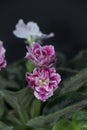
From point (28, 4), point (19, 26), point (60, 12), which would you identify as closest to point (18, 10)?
point (28, 4)

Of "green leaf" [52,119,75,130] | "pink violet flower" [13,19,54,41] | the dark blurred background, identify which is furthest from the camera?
the dark blurred background

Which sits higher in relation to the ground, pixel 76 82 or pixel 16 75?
pixel 16 75

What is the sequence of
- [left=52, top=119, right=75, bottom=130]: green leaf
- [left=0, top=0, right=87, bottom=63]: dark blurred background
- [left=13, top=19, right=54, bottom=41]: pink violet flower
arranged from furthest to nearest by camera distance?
[left=0, top=0, right=87, bottom=63]: dark blurred background
[left=13, top=19, right=54, bottom=41]: pink violet flower
[left=52, top=119, right=75, bottom=130]: green leaf

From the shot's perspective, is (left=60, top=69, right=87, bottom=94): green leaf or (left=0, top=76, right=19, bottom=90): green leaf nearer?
(left=60, top=69, right=87, bottom=94): green leaf

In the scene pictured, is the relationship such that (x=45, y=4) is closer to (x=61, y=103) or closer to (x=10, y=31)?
(x=10, y=31)

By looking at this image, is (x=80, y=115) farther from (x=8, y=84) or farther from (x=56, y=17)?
(x=56, y=17)

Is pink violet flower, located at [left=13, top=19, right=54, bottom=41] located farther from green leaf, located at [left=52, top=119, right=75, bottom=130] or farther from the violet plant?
green leaf, located at [left=52, top=119, right=75, bottom=130]

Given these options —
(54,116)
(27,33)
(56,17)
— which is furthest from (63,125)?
(56,17)

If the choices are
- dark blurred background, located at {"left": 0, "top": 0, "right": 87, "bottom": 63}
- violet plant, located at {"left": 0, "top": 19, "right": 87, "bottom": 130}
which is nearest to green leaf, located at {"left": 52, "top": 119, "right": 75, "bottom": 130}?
violet plant, located at {"left": 0, "top": 19, "right": 87, "bottom": 130}
